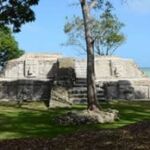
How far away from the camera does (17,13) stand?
21.2m

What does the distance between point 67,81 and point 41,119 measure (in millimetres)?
7168

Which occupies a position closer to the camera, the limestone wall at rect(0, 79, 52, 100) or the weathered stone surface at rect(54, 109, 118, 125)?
the weathered stone surface at rect(54, 109, 118, 125)

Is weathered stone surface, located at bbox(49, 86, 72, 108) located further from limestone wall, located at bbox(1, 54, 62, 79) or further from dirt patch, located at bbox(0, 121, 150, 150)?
dirt patch, located at bbox(0, 121, 150, 150)

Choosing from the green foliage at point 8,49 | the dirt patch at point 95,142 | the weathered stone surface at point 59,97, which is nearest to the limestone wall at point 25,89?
the weathered stone surface at point 59,97

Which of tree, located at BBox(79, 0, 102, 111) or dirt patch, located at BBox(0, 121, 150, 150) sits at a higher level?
tree, located at BBox(79, 0, 102, 111)

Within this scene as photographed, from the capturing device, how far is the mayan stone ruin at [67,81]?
81.5ft

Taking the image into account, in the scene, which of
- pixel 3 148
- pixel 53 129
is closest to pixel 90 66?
pixel 53 129

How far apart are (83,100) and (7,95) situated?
5.01 m

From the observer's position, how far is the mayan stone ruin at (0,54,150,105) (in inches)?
977

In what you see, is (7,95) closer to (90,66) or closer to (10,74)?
(10,74)

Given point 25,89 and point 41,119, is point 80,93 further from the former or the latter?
point 41,119

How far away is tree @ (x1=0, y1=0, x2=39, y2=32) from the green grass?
3.72 meters

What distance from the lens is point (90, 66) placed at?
18.6 meters

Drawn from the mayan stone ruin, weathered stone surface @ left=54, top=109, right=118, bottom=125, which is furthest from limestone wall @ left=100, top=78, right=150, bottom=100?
weathered stone surface @ left=54, top=109, right=118, bottom=125
